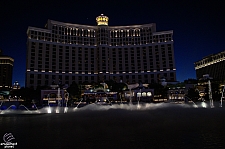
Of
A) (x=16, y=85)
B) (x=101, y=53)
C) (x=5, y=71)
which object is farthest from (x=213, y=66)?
(x=5, y=71)

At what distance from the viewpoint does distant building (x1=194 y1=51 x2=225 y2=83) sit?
452 ft

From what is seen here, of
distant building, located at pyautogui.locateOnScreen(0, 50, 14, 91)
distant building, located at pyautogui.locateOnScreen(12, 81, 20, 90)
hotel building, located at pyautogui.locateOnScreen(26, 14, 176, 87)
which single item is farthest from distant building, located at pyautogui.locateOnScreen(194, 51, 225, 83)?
distant building, located at pyautogui.locateOnScreen(0, 50, 14, 91)

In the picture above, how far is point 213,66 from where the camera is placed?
5974 inches

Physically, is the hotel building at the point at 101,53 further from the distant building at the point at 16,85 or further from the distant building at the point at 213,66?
the distant building at the point at 16,85

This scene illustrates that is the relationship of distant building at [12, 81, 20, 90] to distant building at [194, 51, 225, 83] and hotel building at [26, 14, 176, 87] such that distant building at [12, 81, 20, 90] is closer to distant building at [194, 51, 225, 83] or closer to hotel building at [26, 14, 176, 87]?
hotel building at [26, 14, 176, 87]

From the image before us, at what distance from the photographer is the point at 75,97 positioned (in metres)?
98.8

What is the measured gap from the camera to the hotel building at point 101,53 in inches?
5497

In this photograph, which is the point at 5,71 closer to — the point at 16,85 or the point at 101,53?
the point at 16,85

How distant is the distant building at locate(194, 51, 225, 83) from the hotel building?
1324 inches

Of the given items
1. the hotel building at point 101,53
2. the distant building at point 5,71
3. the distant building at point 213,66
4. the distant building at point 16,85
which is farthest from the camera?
the distant building at point 16,85

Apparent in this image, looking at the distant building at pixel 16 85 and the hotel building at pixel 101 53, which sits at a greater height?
the hotel building at pixel 101 53

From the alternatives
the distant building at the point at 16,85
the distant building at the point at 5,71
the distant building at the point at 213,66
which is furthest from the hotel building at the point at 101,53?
the distant building at the point at 5,71

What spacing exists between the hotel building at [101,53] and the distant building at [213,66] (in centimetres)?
3362

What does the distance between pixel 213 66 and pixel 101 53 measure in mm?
92308
